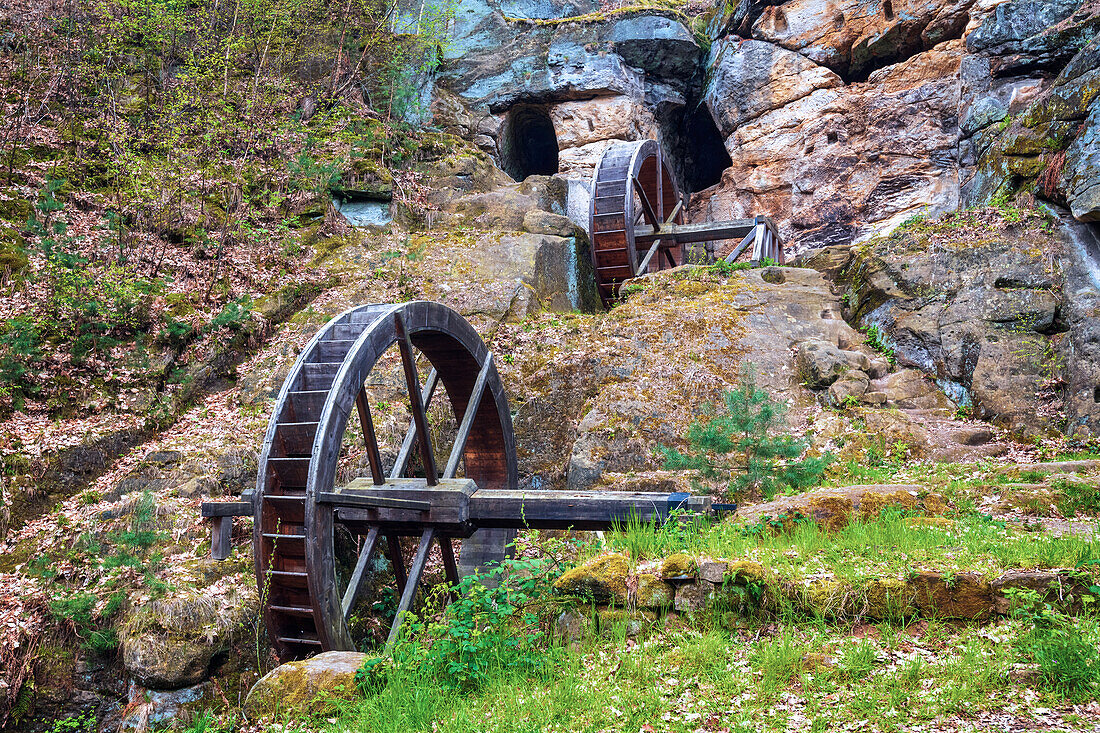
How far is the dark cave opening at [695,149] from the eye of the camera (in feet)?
70.3

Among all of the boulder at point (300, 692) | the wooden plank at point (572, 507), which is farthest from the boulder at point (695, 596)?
the boulder at point (300, 692)

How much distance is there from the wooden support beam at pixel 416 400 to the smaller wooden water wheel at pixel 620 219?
8113 mm

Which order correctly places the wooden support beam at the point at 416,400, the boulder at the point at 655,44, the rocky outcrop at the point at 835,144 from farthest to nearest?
the boulder at the point at 655,44 → the rocky outcrop at the point at 835,144 → the wooden support beam at the point at 416,400

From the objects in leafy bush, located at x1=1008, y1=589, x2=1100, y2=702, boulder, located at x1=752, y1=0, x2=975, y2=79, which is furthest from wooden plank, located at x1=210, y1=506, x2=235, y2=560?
boulder, located at x1=752, y1=0, x2=975, y2=79

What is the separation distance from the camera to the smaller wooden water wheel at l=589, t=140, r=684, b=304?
532 inches

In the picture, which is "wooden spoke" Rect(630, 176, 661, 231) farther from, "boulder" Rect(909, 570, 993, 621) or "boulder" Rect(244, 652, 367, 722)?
"boulder" Rect(244, 652, 367, 722)

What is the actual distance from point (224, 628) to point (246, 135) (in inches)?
407

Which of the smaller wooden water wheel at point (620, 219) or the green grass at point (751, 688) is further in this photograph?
the smaller wooden water wheel at point (620, 219)

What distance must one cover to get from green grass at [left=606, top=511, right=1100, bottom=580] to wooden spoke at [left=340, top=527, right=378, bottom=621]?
2224 millimetres

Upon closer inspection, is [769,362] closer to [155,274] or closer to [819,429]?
[819,429]

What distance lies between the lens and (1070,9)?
13781 millimetres

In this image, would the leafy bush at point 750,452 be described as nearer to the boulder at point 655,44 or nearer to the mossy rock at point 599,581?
the mossy rock at point 599,581

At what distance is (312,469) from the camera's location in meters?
5.20

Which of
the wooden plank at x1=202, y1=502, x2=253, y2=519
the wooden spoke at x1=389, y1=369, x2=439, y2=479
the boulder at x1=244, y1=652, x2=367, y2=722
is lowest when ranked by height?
the boulder at x1=244, y1=652, x2=367, y2=722
